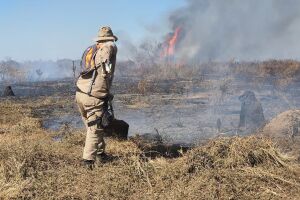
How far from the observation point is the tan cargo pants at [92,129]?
5.91 meters

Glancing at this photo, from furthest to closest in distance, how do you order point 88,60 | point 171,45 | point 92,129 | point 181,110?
point 171,45 → point 181,110 → point 88,60 → point 92,129

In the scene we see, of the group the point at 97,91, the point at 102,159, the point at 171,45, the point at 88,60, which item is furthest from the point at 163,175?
the point at 171,45

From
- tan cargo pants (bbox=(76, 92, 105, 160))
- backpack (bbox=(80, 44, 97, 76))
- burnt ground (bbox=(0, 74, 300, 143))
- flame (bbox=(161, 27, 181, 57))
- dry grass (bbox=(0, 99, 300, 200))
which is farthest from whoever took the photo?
flame (bbox=(161, 27, 181, 57))

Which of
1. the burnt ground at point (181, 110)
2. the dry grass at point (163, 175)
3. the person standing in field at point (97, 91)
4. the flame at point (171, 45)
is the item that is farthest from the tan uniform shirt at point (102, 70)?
the flame at point (171, 45)

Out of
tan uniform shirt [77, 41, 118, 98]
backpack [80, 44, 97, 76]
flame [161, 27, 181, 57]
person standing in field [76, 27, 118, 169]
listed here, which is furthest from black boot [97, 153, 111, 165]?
flame [161, 27, 181, 57]

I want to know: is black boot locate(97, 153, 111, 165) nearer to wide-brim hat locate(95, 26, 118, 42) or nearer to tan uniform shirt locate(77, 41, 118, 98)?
tan uniform shirt locate(77, 41, 118, 98)

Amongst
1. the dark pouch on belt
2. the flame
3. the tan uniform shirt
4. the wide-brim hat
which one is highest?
the flame

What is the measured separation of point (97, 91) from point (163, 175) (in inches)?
60.7

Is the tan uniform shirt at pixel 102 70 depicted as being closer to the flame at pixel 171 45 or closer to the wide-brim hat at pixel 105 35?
the wide-brim hat at pixel 105 35

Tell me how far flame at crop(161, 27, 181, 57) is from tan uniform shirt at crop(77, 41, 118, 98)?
36692mm

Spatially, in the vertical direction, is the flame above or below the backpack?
above

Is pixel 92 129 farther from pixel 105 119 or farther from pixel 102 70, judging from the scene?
pixel 102 70

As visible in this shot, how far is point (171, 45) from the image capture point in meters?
44.6

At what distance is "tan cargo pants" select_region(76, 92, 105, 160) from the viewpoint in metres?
5.91
